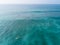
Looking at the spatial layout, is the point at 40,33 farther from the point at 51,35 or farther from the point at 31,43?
the point at 31,43

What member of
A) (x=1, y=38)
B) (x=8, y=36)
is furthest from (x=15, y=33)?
(x=1, y=38)

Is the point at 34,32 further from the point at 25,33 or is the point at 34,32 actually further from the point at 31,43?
the point at 31,43

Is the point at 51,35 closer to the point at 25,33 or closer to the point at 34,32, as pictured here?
the point at 34,32

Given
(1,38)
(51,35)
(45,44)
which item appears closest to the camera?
(45,44)

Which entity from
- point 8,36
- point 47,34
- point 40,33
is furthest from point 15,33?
point 47,34

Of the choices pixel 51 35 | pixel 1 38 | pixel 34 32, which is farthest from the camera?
pixel 34 32

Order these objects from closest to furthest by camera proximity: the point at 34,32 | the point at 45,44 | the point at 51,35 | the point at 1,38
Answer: the point at 45,44 → the point at 1,38 → the point at 51,35 → the point at 34,32

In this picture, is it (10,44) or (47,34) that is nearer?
(10,44)

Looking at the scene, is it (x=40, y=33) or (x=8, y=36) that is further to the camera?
(x=40, y=33)
